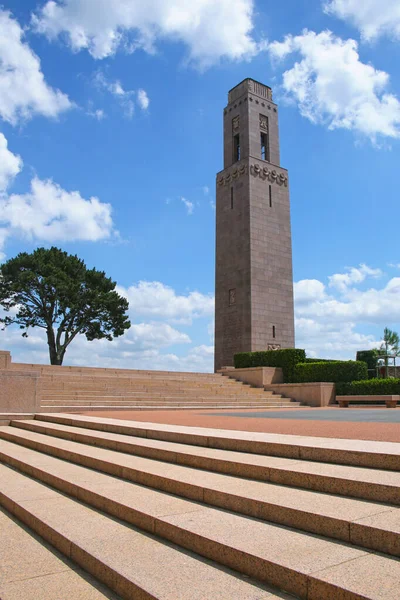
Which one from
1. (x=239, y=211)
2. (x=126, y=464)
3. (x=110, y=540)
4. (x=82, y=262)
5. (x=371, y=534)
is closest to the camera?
(x=371, y=534)

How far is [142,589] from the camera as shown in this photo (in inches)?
105

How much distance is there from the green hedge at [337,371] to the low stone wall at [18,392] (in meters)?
12.7

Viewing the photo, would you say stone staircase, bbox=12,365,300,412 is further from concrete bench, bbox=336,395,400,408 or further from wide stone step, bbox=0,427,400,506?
wide stone step, bbox=0,427,400,506


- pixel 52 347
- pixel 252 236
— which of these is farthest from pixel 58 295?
pixel 252 236

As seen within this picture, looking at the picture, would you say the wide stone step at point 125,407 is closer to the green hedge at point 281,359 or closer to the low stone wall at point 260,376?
the low stone wall at point 260,376

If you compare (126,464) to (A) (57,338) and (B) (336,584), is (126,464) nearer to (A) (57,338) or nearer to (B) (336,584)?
(B) (336,584)

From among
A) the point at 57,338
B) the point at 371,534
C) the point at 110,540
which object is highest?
the point at 57,338

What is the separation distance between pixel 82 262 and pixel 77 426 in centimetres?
2807

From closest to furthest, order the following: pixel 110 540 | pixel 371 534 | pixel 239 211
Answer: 1. pixel 371 534
2. pixel 110 540
3. pixel 239 211

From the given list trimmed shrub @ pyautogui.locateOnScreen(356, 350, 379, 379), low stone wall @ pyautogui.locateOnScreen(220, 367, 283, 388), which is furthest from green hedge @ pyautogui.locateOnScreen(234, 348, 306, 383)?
trimmed shrub @ pyautogui.locateOnScreen(356, 350, 379, 379)

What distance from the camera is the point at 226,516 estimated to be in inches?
143

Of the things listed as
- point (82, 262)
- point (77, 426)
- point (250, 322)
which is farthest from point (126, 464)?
point (82, 262)

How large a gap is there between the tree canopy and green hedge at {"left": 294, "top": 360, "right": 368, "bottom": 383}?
18.1 meters

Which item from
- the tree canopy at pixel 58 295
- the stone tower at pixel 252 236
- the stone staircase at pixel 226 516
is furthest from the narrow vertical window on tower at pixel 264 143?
the stone staircase at pixel 226 516
